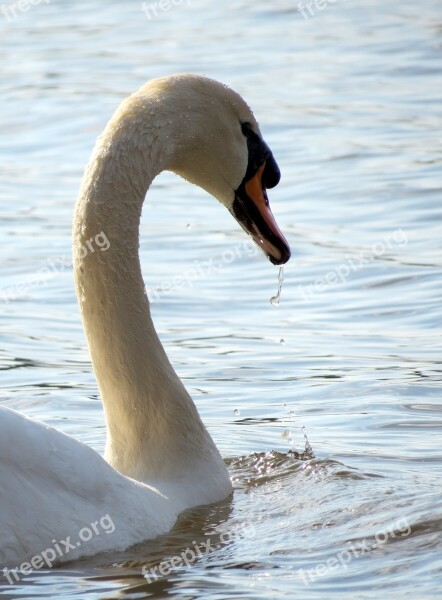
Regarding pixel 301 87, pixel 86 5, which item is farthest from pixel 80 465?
pixel 86 5

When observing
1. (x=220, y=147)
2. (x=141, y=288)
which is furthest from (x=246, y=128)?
(x=141, y=288)

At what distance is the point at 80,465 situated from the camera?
5.49 m

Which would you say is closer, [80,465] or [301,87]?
[80,465]

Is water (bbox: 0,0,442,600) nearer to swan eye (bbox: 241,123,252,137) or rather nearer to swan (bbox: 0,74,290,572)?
swan (bbox: 0,74,290,572)

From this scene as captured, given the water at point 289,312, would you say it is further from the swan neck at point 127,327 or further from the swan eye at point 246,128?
the swan eye at point 246,128

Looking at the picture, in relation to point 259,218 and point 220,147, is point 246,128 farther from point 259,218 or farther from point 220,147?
point 259,218

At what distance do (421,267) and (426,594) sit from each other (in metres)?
5.63

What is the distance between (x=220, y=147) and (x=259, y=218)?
1.62 ft

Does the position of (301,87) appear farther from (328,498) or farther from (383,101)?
(328,498)

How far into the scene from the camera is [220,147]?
6.80 meters

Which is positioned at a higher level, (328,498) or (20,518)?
(20,518)

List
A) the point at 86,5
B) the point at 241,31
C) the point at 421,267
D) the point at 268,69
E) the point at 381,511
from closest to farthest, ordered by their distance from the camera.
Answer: the point at 381,511, the point at 421,267, the point at 268,69, the point at 241,31, the point at 86,5

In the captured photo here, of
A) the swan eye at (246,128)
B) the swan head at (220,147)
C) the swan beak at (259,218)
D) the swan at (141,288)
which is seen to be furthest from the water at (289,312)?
the swan eye at (246,128)

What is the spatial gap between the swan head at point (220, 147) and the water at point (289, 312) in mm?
1166
